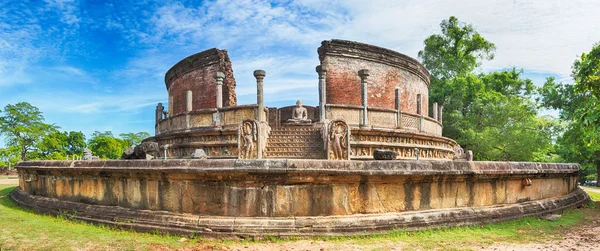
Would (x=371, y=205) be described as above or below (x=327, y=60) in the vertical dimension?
below

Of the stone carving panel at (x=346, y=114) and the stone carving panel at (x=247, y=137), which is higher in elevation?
the stone carving panel at (x=346, y=114)

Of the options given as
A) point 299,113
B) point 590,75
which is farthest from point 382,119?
point 590,75

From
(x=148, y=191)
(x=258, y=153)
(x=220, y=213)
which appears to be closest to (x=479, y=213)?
(x=220, y=213)

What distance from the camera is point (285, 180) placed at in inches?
155

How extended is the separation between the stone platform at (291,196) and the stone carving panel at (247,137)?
4629 mm

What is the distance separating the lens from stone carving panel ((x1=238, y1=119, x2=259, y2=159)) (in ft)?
30.9

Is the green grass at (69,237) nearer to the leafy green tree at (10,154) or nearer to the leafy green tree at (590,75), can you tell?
the leafy green tree at (590,75)

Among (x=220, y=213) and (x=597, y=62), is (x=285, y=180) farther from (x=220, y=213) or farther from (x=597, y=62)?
(x=597, y=62)

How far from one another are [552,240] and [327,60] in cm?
1189

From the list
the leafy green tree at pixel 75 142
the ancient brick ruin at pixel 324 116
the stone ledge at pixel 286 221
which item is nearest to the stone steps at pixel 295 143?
the ancient brick ruin at pixel 324 116

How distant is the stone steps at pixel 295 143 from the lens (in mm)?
10133

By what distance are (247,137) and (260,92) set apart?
1975 mm

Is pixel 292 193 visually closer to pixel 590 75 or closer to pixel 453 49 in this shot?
pixel 590 75

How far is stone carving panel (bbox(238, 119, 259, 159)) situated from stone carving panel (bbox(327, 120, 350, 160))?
2.06m
